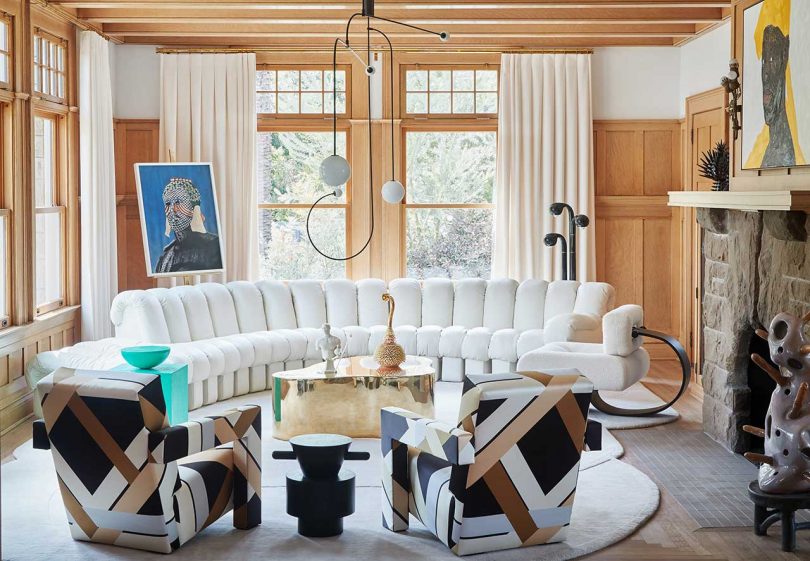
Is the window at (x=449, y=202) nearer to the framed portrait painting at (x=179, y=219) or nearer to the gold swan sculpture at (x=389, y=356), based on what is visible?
the framed portrait painting at (x=179, y=219)

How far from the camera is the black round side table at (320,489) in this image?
13.3ft

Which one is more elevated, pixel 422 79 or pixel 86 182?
pixel 422 79

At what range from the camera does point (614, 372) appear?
20.8ft

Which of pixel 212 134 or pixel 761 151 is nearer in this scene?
pixel 761 151

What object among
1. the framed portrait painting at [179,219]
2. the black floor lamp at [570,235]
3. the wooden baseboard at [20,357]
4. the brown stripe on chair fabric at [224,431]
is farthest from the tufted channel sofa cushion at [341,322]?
the brown stripe on chair fabric at [224,431]

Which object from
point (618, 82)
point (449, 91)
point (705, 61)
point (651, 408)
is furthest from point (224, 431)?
point (618, 82)

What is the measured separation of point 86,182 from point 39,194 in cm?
41

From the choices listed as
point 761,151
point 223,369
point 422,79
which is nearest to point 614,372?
point 761,151

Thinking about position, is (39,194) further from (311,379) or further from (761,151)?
(761,151)

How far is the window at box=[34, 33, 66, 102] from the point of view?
269 inches

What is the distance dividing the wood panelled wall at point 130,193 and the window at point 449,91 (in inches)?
93.0

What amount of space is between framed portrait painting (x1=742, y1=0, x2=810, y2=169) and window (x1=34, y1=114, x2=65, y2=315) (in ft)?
16.3

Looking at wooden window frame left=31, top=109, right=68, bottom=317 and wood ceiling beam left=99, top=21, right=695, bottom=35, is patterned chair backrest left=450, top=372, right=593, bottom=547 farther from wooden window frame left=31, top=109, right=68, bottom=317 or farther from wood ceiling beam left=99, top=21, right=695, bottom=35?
wood ceiling beam left=99, top=21, right=695, bottom=35

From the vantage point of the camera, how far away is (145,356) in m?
5.70
